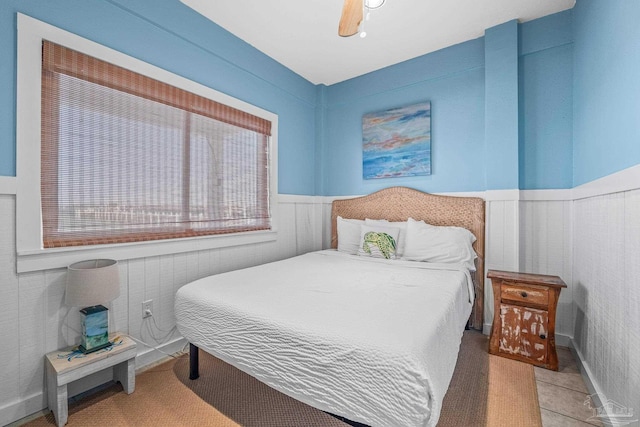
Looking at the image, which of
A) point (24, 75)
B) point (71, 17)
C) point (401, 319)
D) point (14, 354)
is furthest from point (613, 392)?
point (71, 17)

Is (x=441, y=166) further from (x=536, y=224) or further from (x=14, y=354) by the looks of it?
(x=14, y=354)

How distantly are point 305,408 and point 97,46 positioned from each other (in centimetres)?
255

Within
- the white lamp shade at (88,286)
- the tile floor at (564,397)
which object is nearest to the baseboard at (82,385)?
the white lamp shade at (88,286)

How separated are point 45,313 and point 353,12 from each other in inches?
98.2

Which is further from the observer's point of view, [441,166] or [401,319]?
[441,166]

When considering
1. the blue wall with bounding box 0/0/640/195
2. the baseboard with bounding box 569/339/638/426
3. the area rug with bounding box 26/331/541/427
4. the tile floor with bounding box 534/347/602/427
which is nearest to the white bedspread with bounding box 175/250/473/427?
the area rug with bounding box 26/331/541/427

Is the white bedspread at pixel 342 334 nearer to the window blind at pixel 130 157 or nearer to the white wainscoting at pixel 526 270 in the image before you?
the white wainscoting at pixel 526 270

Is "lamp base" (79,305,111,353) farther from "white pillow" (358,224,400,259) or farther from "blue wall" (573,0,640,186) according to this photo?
"blue wall" (573,0,640,186)

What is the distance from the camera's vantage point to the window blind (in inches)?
64.9

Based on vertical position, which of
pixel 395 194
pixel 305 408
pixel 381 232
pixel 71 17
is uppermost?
pixel 71 17

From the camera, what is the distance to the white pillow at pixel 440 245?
2.51 meters

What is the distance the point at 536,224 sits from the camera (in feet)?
8.23

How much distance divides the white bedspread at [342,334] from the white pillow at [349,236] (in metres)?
1.02

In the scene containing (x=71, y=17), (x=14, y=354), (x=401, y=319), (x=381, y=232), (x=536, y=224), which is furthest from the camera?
(x=381, y=232)
